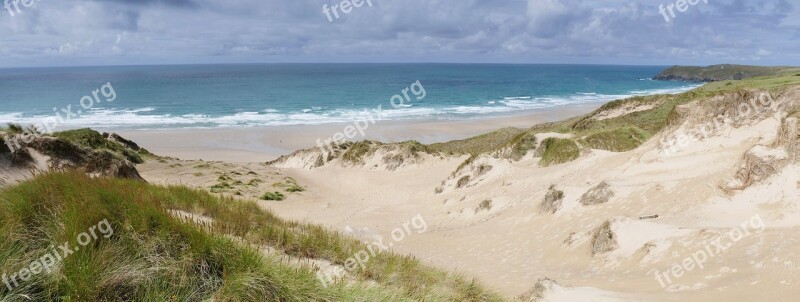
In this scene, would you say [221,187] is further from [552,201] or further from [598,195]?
[598,195]

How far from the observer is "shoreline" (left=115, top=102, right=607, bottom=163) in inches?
Answer: 1578

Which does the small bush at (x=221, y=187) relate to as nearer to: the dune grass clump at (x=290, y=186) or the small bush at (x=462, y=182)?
the dune grass clump at (x=290, y=186)

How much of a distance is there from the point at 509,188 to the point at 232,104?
63.0 meters

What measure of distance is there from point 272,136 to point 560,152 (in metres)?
34.0

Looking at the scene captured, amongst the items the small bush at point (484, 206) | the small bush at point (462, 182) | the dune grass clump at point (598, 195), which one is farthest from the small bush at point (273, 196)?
the dune grass clump at point (598, 195)

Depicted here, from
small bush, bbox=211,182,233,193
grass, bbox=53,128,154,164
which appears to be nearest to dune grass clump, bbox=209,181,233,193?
small bush, bbox=211,182,233,193

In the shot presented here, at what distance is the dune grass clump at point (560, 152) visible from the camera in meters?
18.9

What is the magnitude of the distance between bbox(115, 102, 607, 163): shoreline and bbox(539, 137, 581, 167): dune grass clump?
82.1 ft

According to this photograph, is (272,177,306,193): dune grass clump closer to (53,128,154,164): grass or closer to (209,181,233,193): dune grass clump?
(209,181,233,193): dune grass clump

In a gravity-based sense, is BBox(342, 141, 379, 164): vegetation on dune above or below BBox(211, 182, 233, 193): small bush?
below

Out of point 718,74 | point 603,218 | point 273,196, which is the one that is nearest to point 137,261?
point 603,218

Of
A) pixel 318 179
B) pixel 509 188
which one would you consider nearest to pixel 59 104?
pixel 318 179

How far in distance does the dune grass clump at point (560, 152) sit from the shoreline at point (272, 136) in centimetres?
2503

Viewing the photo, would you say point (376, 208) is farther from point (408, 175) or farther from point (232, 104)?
point (232, 104)
